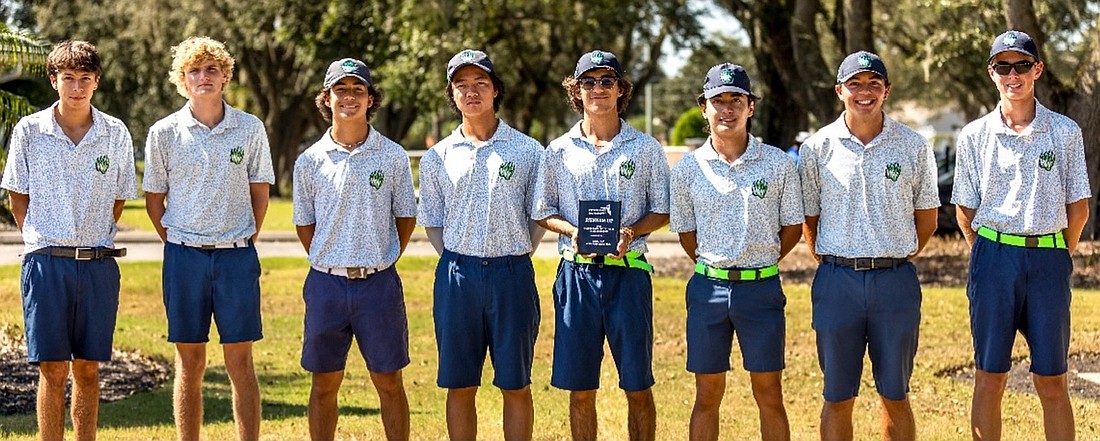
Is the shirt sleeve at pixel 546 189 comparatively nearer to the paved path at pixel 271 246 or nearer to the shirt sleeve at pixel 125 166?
the shirt sleeve at pixel 125 166

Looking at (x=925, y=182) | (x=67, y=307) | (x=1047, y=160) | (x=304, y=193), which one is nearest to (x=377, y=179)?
(x=304, y=193)

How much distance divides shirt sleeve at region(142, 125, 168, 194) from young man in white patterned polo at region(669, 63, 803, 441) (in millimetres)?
2537

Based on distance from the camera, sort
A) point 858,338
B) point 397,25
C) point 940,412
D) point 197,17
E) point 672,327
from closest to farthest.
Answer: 1. point 858,338
2. point 940,412
3. point 672,327
4. point 397,25
5. point 197,17

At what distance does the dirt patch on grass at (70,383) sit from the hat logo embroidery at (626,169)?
4.77 metres

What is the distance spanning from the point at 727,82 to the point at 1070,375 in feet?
17.0

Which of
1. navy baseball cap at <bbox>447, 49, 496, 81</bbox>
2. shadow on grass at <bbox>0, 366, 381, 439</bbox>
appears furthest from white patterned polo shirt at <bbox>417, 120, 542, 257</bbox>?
shadow on grass at <bbox>0, 366, 381, 439</bbox>

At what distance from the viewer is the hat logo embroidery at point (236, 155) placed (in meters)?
7.03

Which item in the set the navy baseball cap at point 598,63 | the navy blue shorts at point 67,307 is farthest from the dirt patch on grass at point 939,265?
the navy blue shorts at point 67,307

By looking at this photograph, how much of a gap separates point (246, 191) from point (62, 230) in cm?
91

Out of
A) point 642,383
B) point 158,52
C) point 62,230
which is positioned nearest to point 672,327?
point 642,383

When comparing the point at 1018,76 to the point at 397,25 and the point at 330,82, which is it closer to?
the point at 330,82

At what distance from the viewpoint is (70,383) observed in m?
10.1

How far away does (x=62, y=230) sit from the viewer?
6922 mm

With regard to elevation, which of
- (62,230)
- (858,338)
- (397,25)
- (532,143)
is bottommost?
(858,338)
